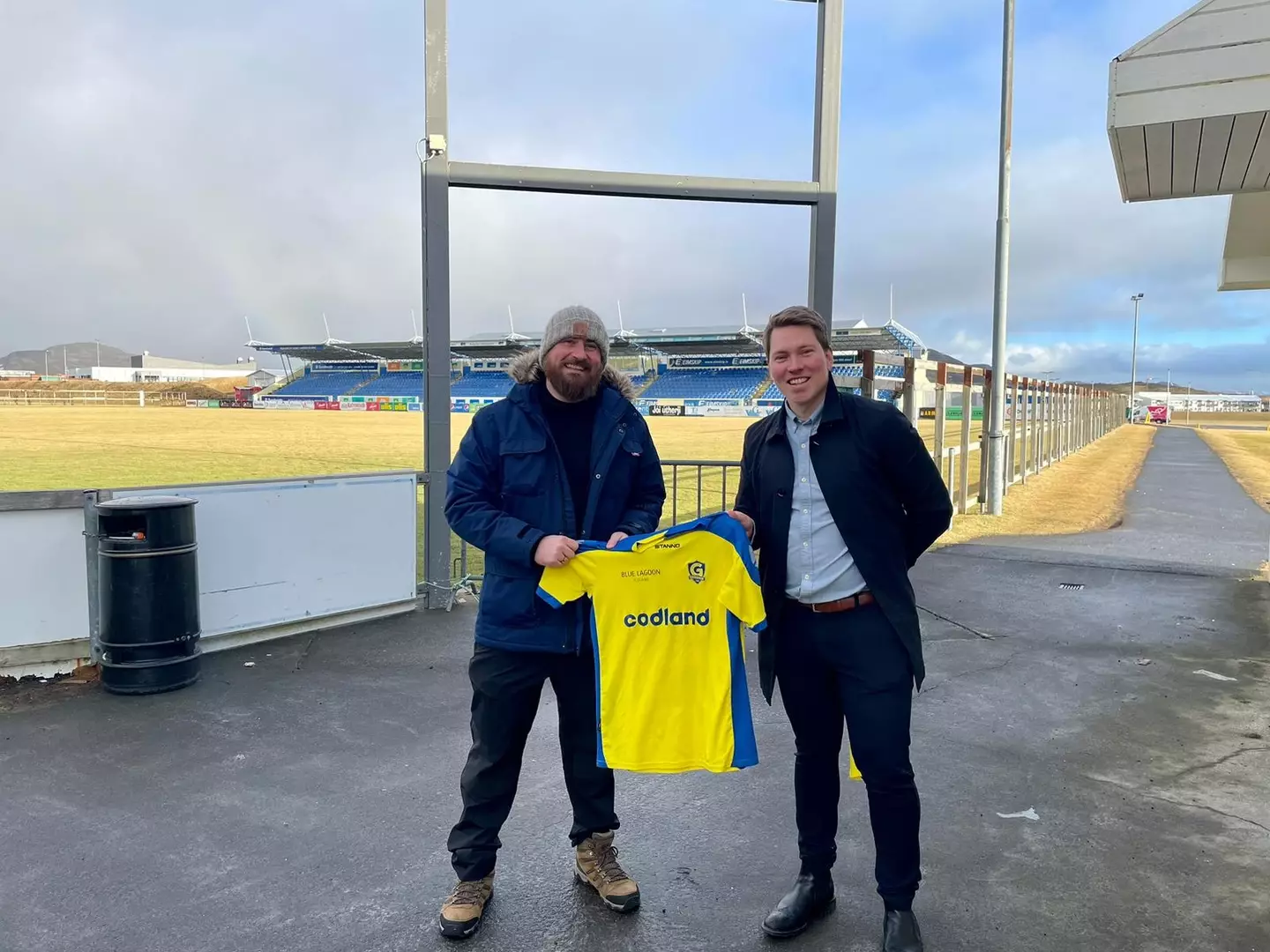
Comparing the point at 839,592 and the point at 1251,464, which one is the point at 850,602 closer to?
the point at 839,592

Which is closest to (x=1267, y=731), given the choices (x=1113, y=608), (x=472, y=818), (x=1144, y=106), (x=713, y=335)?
(x=1113, y=608)

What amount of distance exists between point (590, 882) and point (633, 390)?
5.97 ft

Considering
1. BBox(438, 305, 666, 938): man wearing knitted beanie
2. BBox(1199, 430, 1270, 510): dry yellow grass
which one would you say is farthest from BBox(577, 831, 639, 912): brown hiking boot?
BBox(1199, 430, 1270, 510): dry yellow grass

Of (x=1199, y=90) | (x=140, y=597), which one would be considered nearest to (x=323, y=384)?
(x=140, y=597)

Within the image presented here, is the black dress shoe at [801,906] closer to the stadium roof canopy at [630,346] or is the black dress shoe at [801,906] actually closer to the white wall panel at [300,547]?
the stadium roof canopy at [630,346]

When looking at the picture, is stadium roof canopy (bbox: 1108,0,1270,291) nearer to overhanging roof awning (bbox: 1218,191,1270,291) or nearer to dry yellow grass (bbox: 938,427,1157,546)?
overhanging roof awning (bbox: 1218,191,1270,291)

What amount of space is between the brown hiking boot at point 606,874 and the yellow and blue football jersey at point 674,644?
1.21 feet

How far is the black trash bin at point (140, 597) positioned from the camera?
16.8 ft

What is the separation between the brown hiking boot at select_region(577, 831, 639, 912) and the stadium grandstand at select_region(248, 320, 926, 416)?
1.70 metres

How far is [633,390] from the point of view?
10.8ft

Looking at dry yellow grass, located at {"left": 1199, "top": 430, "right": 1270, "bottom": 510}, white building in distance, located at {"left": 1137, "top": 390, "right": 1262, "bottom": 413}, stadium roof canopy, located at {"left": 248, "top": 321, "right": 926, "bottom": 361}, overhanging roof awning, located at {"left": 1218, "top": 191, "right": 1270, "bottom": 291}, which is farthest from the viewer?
white building in distance, located at {"left": 1137, "top": 390, "right": 1262, "bottom": 413}

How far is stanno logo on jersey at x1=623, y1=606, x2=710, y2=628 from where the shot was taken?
2.98 m

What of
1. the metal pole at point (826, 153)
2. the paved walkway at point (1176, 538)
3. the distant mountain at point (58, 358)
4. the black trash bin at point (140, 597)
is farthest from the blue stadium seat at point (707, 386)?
the black trash bin at point (140, 597)

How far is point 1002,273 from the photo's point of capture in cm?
1453
